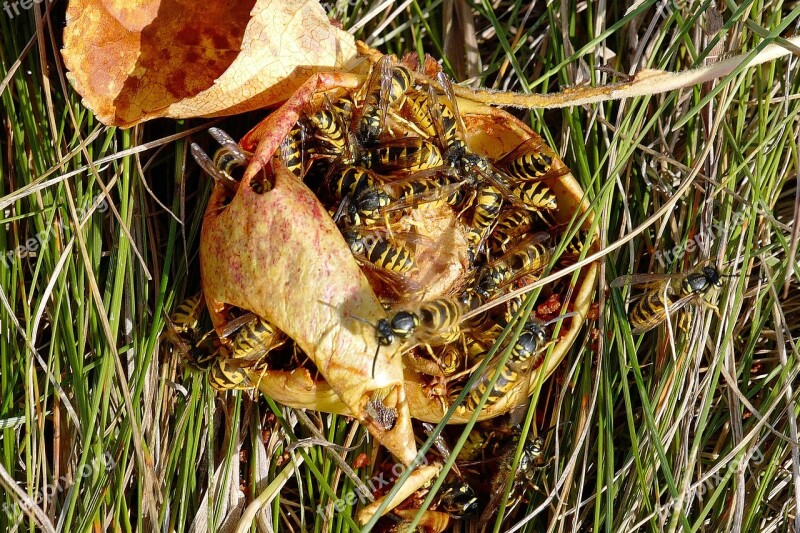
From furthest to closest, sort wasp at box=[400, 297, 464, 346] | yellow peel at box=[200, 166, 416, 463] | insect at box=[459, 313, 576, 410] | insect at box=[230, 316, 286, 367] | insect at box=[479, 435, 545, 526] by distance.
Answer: insect at box=[479, 435, 545, 526], insect at box=[459, 313, 576, 410], insect at box=[230, 316, 286, 367], wasp at box=[400, 297, 464, 346], yellow peel at box=[200, 166, 416, 463]

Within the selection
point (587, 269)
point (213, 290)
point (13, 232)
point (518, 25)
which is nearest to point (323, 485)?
point (213, 290)

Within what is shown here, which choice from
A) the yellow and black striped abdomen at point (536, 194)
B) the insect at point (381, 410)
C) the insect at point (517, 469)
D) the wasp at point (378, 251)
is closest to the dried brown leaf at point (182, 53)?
the wasp at point (378, 251)

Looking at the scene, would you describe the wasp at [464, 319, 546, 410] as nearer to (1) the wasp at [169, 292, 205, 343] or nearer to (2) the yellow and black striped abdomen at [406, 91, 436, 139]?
(2) the yellow and black striped abdomen at [406, 91, 436, 139]

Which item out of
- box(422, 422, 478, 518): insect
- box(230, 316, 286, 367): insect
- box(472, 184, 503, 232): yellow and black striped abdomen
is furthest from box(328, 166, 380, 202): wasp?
box(422, 422, 478, 518): insect

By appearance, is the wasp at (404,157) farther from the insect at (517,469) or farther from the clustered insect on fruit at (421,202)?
the insect at (517,469)

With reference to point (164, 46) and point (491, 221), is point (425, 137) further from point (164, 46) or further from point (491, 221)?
point (164, 46)

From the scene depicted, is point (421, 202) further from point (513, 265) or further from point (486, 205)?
point (513, 265)
